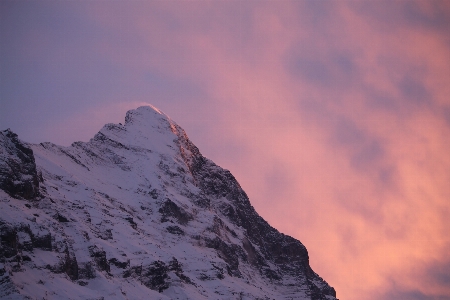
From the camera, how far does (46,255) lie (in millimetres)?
104688

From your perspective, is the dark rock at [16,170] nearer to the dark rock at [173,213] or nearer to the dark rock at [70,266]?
the dark rock at [70,266]

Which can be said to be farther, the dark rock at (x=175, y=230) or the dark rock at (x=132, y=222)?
the dark rock at (x=175, y=230)

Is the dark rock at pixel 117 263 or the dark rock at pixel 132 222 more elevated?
the dark rock at pixel 132 222

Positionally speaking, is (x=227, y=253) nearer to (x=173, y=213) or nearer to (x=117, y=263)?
(x=173, y=213)

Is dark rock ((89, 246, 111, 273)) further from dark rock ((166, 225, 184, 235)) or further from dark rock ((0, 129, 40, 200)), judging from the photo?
dark rock ((166, 225, 184, 235))

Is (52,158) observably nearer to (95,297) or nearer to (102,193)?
(102,193)

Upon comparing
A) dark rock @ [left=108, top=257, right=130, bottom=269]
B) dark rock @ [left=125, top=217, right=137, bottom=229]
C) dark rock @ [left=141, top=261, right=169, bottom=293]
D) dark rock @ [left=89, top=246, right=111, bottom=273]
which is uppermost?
dark rock @ [left=125, top=217, right=137, bottom=229]

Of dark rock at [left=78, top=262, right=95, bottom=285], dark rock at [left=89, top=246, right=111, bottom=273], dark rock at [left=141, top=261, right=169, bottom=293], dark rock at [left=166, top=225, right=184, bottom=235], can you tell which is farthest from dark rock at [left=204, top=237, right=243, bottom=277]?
dark rock at [left=78, top=262, right=95, bottom=285]

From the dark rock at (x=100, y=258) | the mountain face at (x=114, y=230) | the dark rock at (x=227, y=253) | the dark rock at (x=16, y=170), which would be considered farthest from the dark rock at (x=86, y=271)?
the dark rock at (x=227, y=253)

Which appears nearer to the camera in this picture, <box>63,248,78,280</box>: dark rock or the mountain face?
the mountain face

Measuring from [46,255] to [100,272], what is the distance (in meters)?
12.8

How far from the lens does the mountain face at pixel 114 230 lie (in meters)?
103

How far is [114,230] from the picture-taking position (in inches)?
5418

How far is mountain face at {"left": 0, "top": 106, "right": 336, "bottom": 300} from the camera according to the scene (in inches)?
4048
